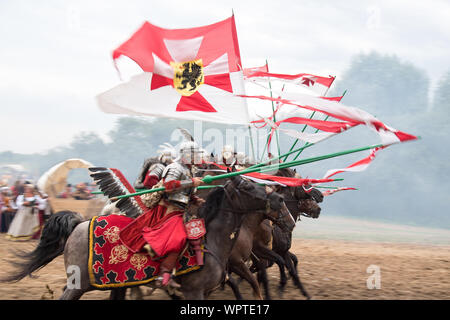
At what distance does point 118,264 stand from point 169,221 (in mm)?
661

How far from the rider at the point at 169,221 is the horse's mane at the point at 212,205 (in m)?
0.26

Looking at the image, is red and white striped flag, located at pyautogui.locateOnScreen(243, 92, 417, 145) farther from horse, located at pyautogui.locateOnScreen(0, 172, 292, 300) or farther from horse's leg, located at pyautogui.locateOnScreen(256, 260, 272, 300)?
horse's leg, located at pyautogui.locateOnScreen(256, 260, 272, 300)

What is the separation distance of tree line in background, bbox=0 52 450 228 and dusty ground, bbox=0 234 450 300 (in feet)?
42.2

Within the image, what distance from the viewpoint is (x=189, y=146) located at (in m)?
4.99

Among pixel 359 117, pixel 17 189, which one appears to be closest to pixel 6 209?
pixel 17 189

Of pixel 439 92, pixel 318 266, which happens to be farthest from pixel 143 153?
pixel 318 266

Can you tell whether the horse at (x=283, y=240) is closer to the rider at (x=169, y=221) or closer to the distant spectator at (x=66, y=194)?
the rider at (x=169, y=221)

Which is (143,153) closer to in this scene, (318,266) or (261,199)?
(318,266)

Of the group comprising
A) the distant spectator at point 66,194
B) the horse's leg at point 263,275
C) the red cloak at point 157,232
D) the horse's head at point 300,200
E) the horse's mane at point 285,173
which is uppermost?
the distant spectator at point 66,194


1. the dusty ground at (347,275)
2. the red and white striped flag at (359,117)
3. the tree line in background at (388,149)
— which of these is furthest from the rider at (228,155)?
the tree line in background at (388,149)

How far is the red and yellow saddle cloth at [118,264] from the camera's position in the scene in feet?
16.0

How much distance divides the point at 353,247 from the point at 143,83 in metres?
10.4

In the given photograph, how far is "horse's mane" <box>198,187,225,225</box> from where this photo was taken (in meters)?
5.27

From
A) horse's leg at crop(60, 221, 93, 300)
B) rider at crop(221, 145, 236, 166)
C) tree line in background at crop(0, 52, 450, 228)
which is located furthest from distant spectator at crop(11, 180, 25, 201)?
tree line in background at crop(0, 52, 450, 228)
